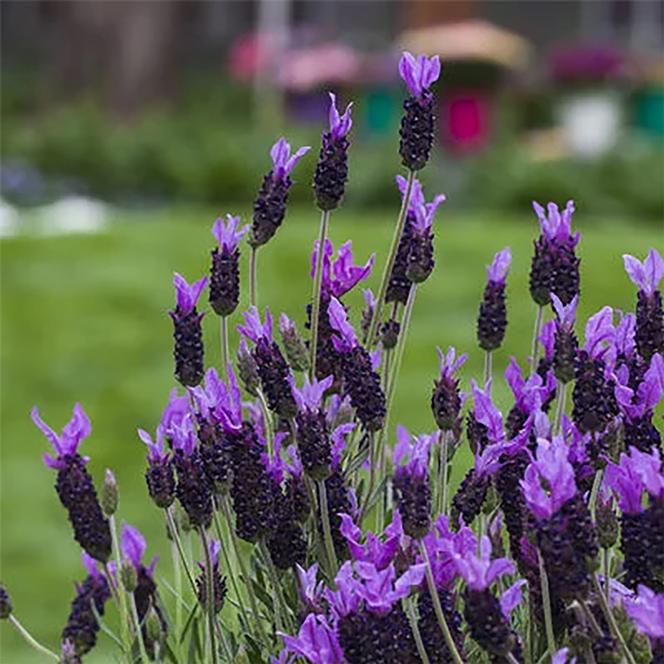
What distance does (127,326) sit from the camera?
28.2 ft

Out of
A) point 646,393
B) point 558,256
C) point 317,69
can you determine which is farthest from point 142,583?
point 317,69

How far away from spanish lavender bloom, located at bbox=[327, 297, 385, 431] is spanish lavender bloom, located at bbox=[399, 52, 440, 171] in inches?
9.4

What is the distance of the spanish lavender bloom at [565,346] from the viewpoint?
2.14 meters

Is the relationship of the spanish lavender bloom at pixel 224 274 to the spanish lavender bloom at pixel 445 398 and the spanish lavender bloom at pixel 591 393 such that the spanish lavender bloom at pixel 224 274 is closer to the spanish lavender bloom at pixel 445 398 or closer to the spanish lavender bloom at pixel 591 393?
the spanish lavender bloom at pixel 445 398

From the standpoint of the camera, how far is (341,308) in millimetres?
2203

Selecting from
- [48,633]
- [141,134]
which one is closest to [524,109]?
[141,134]

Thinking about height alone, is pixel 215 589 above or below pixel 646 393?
below

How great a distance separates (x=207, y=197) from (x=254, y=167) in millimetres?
532

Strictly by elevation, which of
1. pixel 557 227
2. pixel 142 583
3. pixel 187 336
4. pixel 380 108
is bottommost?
pixel 142 583

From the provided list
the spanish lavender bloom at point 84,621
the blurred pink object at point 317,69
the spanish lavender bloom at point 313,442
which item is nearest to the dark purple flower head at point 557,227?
the spanish lavender bloom at point 313,442

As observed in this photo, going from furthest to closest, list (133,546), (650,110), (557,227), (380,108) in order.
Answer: (380,108) < (650,110) < (133,546) < (557,227)

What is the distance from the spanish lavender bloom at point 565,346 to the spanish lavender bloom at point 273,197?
1.42 ft

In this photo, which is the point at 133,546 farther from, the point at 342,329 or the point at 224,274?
the point at 342,329

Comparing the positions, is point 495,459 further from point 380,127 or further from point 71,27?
point 71,27
